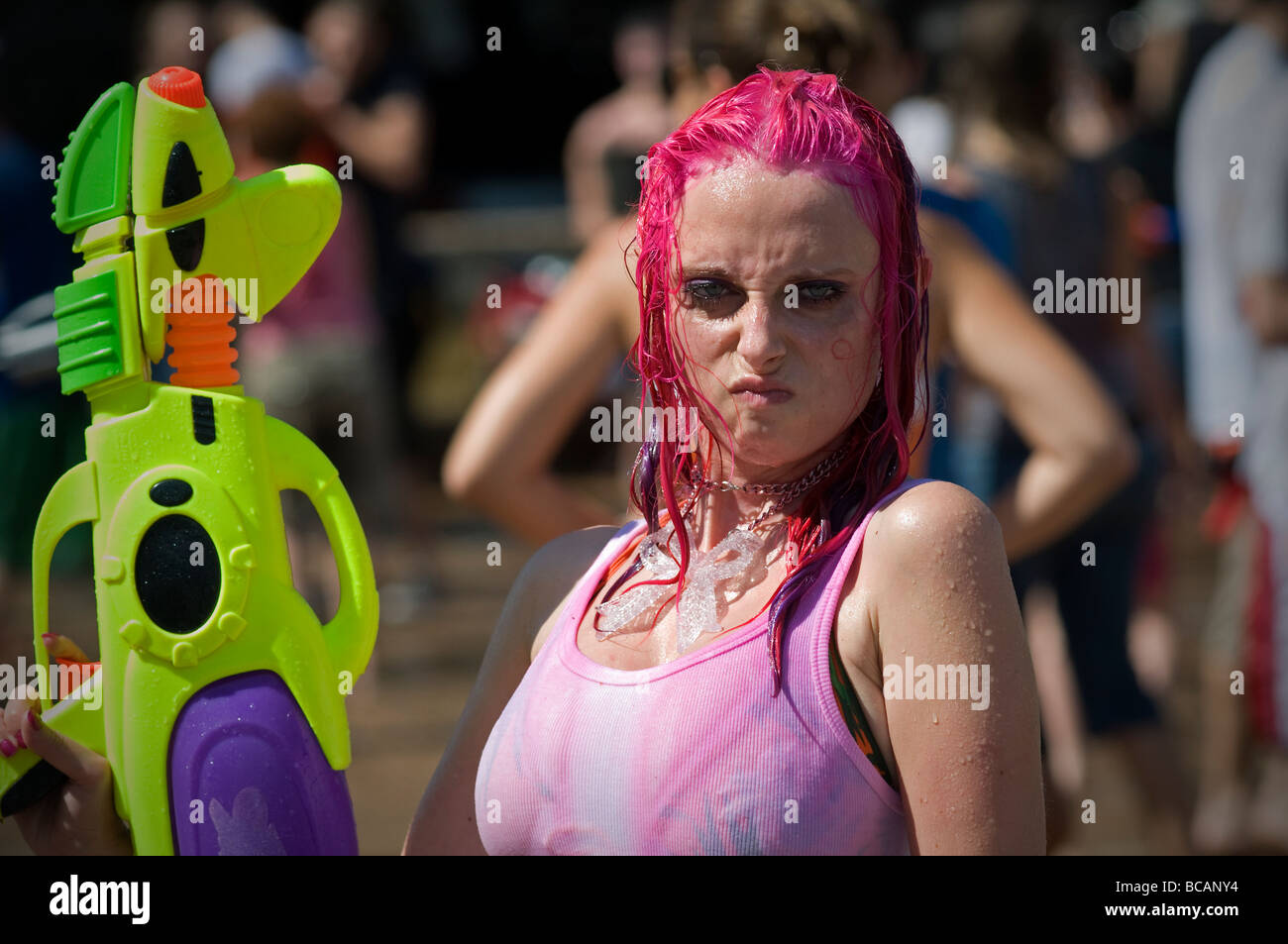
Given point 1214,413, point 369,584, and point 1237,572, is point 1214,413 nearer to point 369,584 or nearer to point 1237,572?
point 1237,572

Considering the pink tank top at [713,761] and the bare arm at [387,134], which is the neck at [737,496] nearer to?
the pink tank top at [713,761]

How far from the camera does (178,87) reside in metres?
1.54

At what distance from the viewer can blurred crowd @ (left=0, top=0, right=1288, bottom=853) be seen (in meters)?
2.73

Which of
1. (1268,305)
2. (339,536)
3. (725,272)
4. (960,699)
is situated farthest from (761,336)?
(1268,305)

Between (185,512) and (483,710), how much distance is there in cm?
40

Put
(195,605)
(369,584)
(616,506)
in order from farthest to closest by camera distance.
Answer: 1. (616,506)
2. (369,584)
3. (195,605)

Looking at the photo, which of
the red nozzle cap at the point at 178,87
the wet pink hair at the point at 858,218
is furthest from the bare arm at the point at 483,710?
the red nozzle cap at the point at 178,87

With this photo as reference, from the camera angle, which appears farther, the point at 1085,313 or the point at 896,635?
the point at 1085,313

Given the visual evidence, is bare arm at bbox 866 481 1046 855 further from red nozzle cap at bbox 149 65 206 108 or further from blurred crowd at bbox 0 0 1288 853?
red nozzle cap at bbox 149 65 206 108

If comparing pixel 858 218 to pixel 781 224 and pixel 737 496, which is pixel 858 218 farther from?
pixel 737 496

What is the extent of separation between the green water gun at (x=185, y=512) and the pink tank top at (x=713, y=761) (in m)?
0.23
